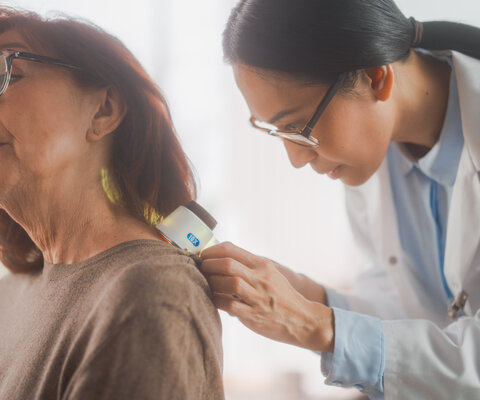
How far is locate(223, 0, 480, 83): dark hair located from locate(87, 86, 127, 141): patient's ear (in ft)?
0.86

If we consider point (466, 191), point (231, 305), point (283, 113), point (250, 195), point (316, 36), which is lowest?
point (250, 195)

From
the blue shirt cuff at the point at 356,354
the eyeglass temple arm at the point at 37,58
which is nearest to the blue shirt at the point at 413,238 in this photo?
the blue shirt cuff at the point at 356,354

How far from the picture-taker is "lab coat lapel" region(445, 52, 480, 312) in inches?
40.4

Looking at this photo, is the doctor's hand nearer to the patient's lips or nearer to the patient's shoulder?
the patient's shoulder

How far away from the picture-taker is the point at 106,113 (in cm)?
86

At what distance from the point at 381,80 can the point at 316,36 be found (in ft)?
0.57

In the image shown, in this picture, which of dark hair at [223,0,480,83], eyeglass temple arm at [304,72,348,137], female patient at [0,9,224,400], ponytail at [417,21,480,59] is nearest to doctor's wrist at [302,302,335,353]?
female patient at [0,9,224,400]

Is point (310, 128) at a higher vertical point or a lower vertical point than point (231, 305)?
higher

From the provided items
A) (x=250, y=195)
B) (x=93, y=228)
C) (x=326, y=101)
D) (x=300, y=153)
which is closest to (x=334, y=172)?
(x=300, y=153)

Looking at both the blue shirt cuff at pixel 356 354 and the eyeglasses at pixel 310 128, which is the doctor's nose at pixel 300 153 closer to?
the eyeglasses at pixel 310 128

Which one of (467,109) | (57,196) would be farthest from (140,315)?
(467,109)

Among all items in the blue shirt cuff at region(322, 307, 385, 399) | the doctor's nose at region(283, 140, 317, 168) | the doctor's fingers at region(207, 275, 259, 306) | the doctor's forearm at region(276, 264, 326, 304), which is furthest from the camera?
the doctor's forearm at region(276, 264, 326, 304)

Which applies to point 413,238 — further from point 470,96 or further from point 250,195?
Result: point 250,195

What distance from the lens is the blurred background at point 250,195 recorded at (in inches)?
81.1
